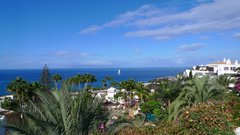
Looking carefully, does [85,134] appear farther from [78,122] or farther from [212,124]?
[212,124]

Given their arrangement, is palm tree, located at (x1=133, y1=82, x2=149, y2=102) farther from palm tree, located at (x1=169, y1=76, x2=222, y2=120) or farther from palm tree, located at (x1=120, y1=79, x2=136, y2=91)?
palm tree, located at (x1=169, y1=76, x2=222, y2=120)

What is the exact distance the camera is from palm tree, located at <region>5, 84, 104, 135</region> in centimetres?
600

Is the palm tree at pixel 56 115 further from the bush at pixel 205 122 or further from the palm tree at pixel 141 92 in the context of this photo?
the palm tree at pixel 141 92

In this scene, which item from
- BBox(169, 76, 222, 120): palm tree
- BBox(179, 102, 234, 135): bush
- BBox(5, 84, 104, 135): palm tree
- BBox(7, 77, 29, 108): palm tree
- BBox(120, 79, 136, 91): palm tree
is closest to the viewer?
BBox(5, 84, 104, 135): palm tree

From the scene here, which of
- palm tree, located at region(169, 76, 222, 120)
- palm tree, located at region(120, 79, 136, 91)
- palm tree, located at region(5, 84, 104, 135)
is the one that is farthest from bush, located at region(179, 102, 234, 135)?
→ palm tree, located at region(120, 79, 136, 91)

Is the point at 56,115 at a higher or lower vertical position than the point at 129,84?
higher

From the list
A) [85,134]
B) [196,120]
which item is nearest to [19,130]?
[85,134]

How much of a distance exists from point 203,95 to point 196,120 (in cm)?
930

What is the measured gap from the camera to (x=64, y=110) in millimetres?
6129

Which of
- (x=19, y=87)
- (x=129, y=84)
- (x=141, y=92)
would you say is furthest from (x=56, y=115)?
(x=129, y=84)

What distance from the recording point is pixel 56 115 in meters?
6.24

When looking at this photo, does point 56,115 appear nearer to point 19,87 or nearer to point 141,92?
point 19,87

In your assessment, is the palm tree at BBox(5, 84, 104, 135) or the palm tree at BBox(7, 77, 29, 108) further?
the palm tree at BBox(7, 77, 29, 108)

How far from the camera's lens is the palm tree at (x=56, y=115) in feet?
19.7
